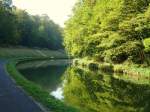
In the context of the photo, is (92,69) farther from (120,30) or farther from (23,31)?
(23,31)

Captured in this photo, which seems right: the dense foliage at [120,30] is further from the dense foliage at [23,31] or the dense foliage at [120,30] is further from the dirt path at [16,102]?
the dirt path at [16,102]

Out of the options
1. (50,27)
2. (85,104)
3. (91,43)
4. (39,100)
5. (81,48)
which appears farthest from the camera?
(50,27)

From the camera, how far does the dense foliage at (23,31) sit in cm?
10169

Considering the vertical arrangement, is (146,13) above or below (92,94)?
above

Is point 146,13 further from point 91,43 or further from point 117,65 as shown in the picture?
point 91,43

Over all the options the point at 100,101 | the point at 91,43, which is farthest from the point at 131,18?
the point at 100,101

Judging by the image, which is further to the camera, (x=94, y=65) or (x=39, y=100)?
(x=94, y=65)

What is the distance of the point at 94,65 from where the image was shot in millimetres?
65000

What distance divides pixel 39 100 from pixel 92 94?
32.5ft

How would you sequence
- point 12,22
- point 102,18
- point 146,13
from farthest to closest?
1. point 12,22
2. point 102,18
3. point 146,13

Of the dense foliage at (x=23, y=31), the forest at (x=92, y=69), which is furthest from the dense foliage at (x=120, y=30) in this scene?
the dense foliage at (x=23, y=31)

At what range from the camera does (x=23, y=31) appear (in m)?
127

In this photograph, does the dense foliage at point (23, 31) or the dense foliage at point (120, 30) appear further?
the dense foliage at point (23, 31)

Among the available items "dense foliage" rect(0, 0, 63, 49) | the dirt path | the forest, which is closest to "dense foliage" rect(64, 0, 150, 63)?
the forest
